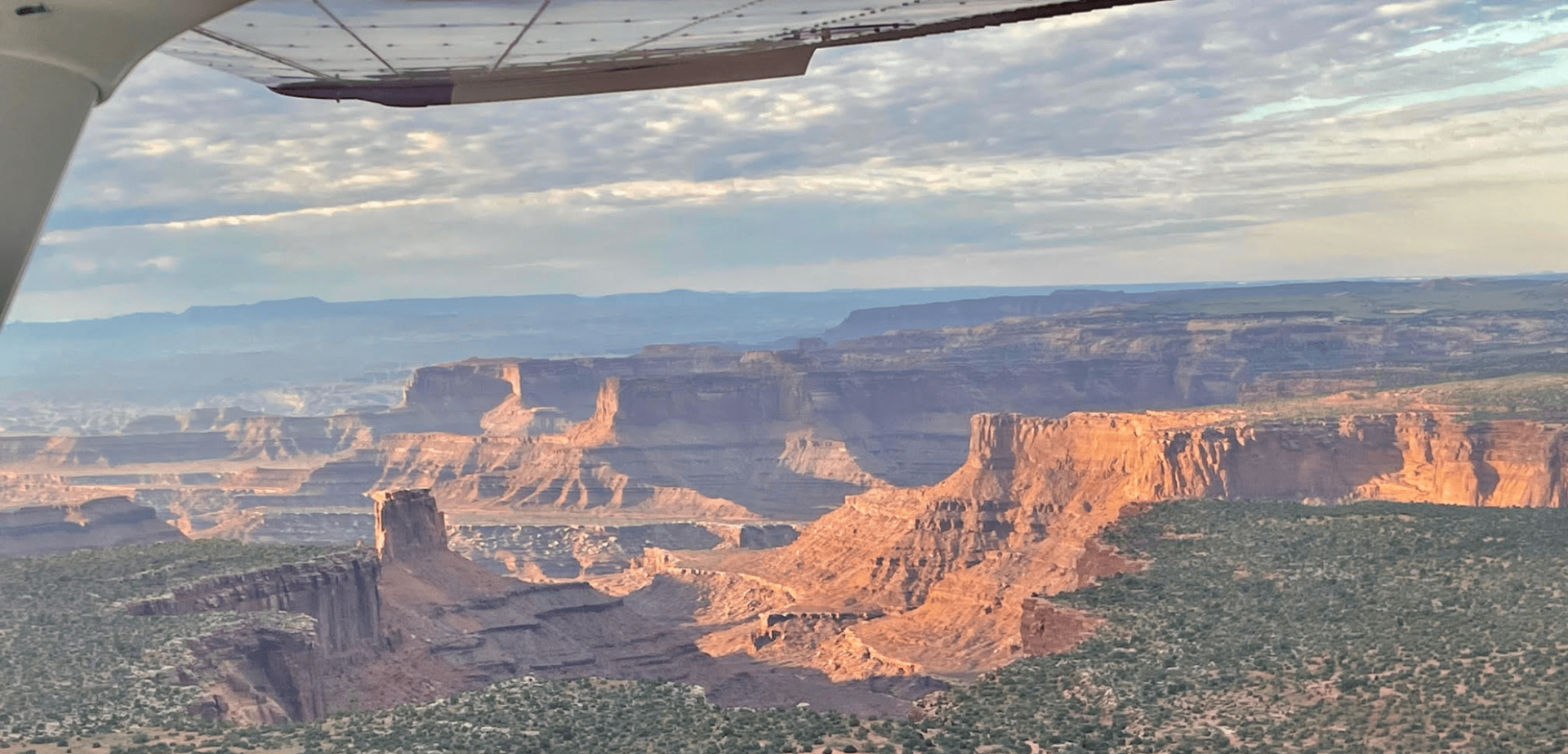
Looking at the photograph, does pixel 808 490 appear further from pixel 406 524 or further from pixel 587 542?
pixel 406 524

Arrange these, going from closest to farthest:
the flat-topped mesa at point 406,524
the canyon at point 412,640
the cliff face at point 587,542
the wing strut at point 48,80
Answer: the wing strut at point 48,80, the canyon at point 412,640, the flat-topped mesa at point 406,524, the cliff face at point 587,542

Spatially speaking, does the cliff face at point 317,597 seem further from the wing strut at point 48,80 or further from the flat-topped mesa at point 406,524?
the wing strut at point 48,80

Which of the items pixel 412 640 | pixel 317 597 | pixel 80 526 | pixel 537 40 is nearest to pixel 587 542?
pixel 80 526

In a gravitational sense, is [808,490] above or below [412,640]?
below

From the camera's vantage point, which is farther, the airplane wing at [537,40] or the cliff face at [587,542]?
the cliff face at [587,542]

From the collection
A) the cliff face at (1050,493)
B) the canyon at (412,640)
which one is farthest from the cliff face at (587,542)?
the canyon at (412,640)

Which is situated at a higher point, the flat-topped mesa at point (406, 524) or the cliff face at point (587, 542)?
the flat-topped mesa at point (406, 524)
